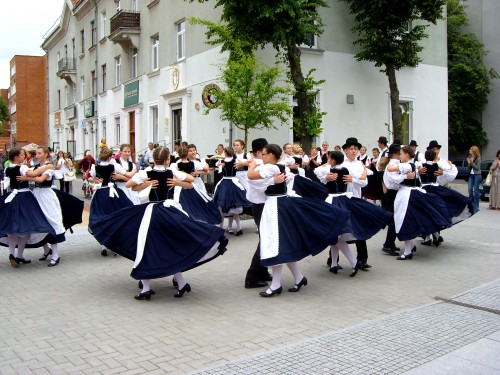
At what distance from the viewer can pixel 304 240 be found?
7.13m

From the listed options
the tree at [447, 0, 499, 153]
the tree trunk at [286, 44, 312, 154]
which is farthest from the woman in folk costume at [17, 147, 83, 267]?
the tree at [447, 0, 499, 153]

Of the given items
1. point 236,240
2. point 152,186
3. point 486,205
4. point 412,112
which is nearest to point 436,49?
point 412,112

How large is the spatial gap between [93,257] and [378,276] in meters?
5.04

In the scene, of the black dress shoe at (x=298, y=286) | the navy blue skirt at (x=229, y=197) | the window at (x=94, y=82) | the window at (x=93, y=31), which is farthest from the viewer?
the window at (x=94, y=82)

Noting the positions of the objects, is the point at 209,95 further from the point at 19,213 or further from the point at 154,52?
the point at 19,213

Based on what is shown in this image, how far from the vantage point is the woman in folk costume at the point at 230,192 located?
39.8 feet

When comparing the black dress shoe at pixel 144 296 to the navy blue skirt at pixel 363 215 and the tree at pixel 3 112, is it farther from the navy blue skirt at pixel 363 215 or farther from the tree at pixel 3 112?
the tree at pixel 3 112

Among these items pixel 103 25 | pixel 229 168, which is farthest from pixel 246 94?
pixel 103 25

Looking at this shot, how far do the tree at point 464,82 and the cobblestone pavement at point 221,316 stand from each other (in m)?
28.9

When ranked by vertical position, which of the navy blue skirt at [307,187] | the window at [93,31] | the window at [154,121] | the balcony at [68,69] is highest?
the window at [93,31]

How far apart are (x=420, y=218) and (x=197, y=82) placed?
15292 mm

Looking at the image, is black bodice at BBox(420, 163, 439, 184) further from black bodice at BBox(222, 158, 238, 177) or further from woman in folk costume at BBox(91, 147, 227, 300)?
woman in folk costume at BBox(91, 147, 227, 300)

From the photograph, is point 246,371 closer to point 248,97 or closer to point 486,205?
point 248,97

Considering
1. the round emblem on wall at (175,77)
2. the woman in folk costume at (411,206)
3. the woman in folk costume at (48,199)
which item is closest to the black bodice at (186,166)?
the woman in folk costume at (48,199)
